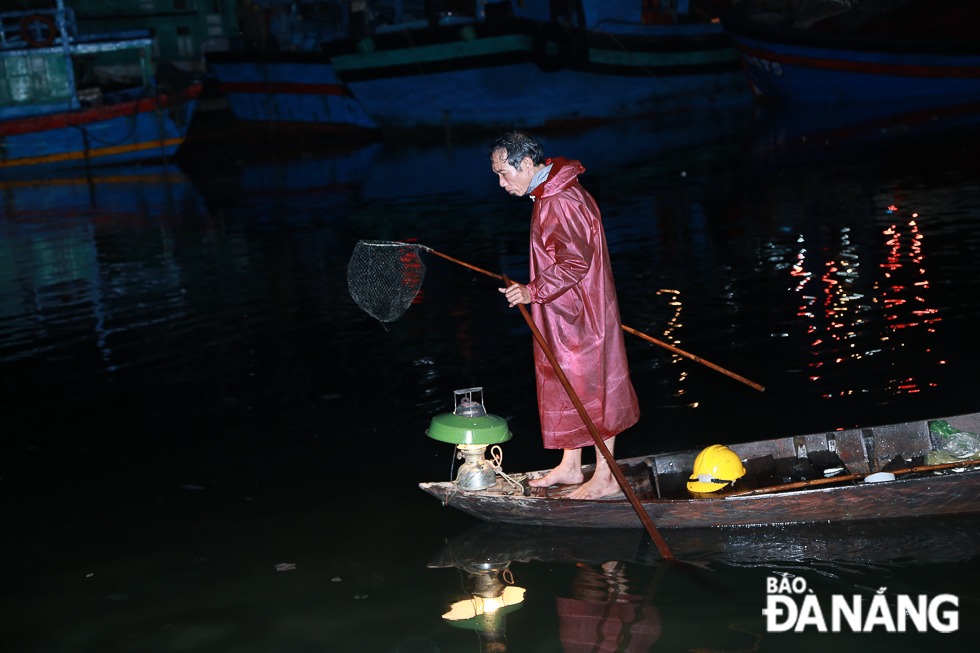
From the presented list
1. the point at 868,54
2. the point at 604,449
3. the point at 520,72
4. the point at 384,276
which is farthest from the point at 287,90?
the point at 604,449

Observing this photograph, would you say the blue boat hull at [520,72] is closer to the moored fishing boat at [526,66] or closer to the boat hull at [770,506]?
the moored fishing boat at [526,66]

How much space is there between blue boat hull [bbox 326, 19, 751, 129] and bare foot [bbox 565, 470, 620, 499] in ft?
79.2

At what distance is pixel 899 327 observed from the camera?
25.6ft

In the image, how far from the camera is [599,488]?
498 centimetres

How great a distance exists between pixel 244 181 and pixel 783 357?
17847 mm

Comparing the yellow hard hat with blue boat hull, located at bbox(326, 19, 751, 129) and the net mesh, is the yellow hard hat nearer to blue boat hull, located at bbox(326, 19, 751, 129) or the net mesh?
the net mesh

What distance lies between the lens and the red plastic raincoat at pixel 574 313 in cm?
447

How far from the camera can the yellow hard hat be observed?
495 centimetres

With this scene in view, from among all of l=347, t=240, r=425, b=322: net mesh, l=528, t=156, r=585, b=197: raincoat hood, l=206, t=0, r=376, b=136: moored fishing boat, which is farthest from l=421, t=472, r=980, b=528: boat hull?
l=206, t=0, r=376, b=136: moored fishing boat

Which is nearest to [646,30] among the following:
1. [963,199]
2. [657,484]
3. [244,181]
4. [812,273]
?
[244,181]

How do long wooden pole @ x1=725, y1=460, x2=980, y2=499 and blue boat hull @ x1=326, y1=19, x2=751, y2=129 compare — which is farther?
blue boat hull @ x1=326, y1=19, x2=751, y2=129

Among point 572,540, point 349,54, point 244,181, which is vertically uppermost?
point 349,54

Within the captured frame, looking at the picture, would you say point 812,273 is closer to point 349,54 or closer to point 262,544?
point 262,544

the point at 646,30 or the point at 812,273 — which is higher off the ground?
the point at 646,30
